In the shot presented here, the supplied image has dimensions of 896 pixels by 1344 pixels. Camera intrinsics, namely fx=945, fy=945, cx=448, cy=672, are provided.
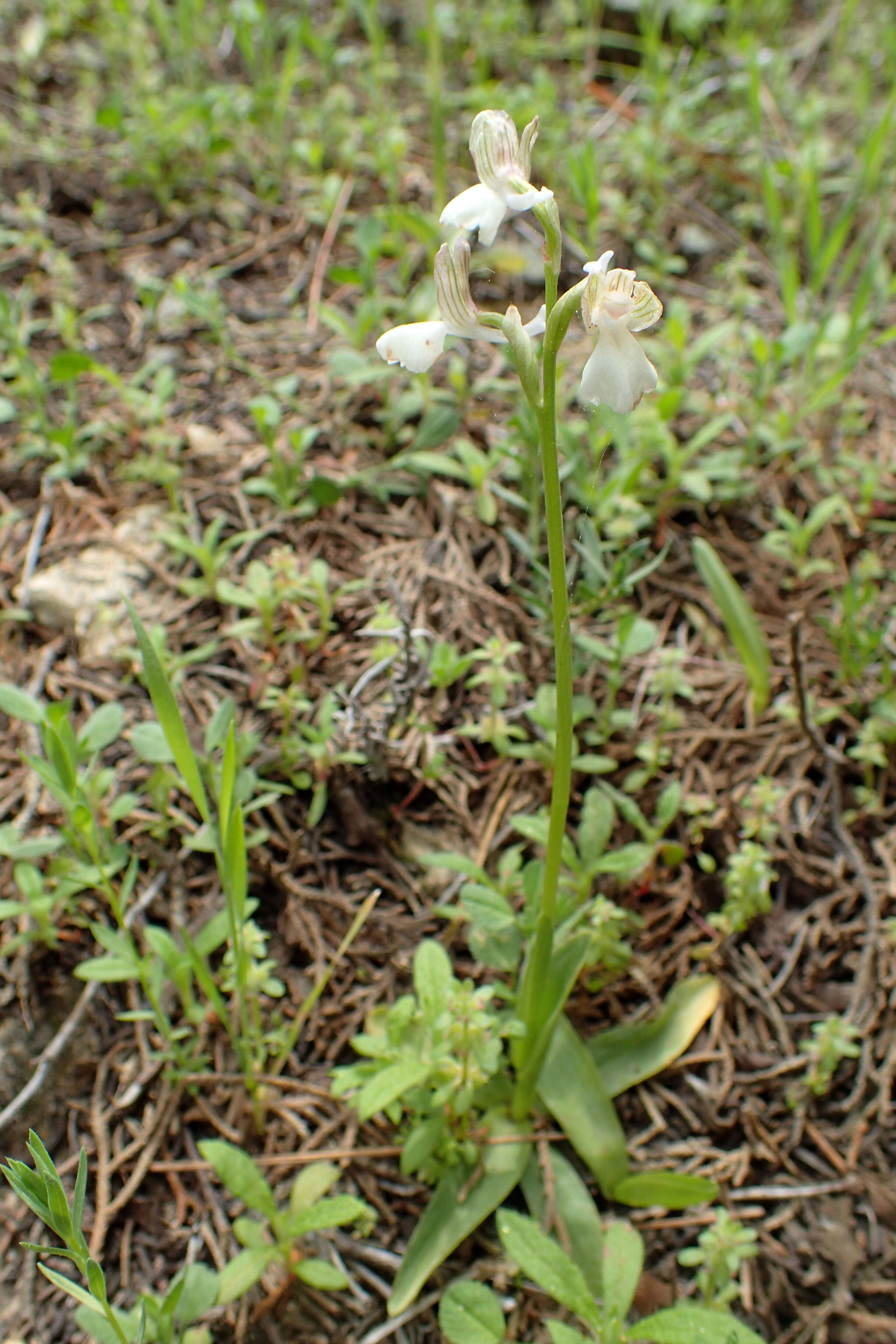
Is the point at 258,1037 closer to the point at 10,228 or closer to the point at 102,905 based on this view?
the point at 102,905

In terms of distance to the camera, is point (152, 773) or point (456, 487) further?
point (456, 487)

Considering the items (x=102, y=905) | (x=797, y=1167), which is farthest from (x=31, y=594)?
(x=797, y=1167)

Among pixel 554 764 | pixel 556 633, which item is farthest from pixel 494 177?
pixel 554 764

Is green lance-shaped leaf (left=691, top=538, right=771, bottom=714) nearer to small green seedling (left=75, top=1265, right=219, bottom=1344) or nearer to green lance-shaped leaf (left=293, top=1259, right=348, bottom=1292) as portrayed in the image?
green lance-shaped leaf (left=293, top=1259, right=348, bottom=1292)

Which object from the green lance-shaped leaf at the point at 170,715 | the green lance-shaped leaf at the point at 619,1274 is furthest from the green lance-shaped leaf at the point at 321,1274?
the green lance-shaped leaf at the point at 170,715

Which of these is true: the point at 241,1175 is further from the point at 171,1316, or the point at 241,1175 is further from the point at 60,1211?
the point at 60,1211

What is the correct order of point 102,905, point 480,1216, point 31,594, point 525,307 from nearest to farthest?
point 480,1216, point 102,905, point 31,594, point 525,307
